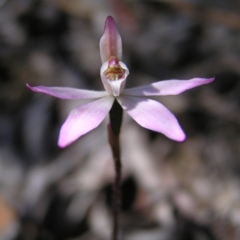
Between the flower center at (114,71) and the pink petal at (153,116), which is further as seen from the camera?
the flower center at (114,71)

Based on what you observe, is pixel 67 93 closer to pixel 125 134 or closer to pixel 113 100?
pixel 113 100

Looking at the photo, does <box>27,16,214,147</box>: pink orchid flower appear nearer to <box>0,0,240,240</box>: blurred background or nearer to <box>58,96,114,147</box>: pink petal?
<box>58,96,114,147</box>: pink petal

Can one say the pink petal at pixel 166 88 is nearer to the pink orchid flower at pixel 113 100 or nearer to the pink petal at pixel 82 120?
the pink orchid flower at pixel 113 100

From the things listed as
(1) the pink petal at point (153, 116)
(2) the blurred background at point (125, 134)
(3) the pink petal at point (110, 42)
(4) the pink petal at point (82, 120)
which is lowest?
(2) the blurred background at point (125, 134)

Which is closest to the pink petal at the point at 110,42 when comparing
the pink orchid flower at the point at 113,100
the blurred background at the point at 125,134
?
the pink orchid flower at the point at 113,100

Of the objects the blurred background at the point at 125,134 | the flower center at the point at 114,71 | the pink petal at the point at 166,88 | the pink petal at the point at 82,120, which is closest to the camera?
the pink petal at the point at 82,120

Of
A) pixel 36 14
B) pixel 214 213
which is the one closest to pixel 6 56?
pixel 36 14

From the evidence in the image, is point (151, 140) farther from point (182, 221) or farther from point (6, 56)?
point (6, 56)

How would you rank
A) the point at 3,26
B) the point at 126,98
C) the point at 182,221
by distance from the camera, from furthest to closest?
the point at 3,26
the point at 182,221
the point at 126,98

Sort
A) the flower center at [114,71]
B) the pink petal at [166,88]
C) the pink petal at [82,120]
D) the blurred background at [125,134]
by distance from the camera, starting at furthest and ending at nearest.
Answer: the blurred background at [125,134] < the flower center at [114,71] < the pink petal at [166,88] < the pink petal at [82,120]
